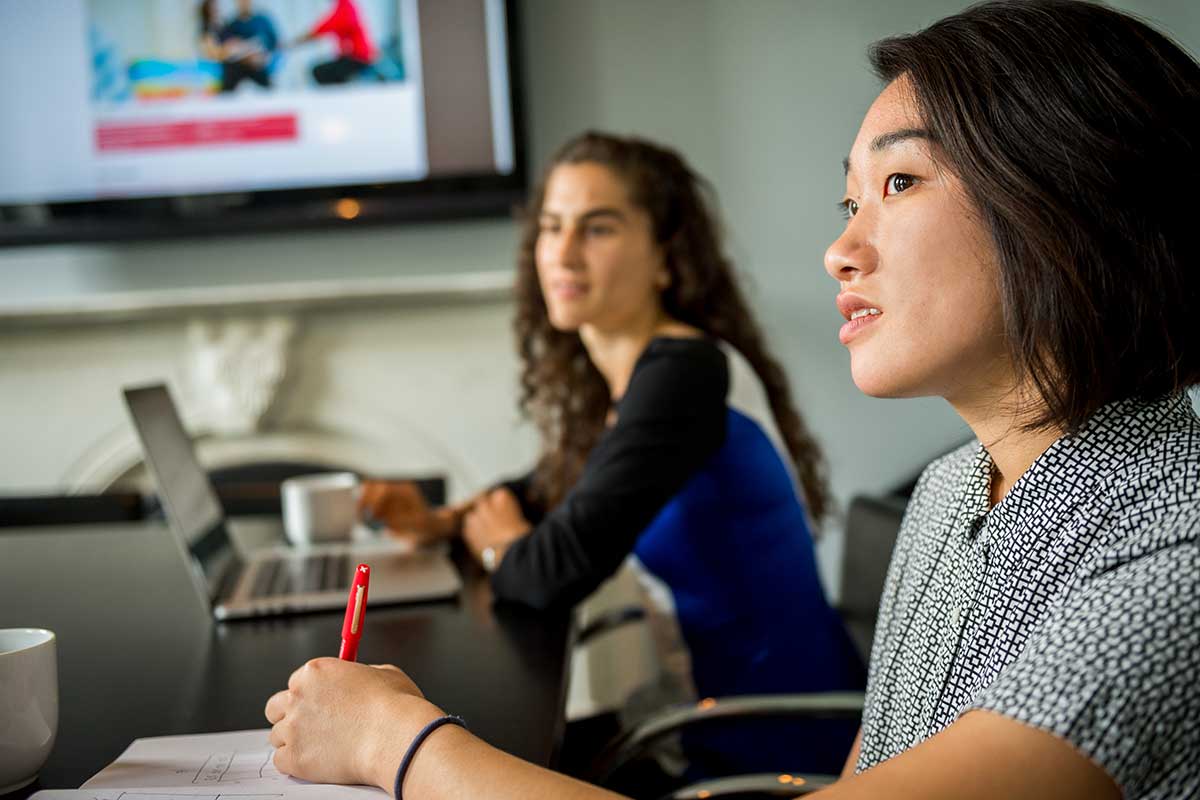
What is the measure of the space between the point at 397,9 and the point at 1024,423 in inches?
94.5

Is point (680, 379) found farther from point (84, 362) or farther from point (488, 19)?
point (84, 362)

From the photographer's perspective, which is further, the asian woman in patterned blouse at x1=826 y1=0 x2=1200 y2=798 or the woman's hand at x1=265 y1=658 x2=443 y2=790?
the woman's hand at x1=265 y1=658 x2=443 y2=790

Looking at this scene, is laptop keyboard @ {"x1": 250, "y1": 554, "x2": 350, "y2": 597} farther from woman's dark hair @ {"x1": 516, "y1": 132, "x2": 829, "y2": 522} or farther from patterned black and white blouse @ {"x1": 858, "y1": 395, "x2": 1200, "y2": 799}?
patterned black and white blouse @ {"x1": 858, "y1": 395, "x2": 1200, "y2": 799}

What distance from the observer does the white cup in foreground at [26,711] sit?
0.71 m

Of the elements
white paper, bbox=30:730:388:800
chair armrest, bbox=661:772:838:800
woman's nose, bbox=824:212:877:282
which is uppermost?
woman's nose, bbox=824:212:877:282

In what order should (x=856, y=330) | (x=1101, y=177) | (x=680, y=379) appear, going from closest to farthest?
(x=1101, y=177) < (x=856, y=330) < (x=680, y=379)

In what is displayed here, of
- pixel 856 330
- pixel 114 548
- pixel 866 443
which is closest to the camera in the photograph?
pixel 856 330

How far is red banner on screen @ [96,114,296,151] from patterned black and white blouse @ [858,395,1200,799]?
7.58 feet

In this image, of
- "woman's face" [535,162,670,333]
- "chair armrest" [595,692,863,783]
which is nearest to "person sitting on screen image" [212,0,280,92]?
"woman's face" [535,162,670,333]

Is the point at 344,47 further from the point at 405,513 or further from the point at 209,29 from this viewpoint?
the point at 405,513

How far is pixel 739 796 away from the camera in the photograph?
129 centimetres

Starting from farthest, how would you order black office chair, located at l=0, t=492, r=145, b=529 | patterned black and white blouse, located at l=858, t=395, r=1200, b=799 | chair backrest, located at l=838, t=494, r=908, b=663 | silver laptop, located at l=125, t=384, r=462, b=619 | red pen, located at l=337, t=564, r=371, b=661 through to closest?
black office chair, located at l=0, t=492, r=145, b=529 < chair backrest, located at l=838, t=494, r=908, b=663 < silver laptop, located at l=125, t=384, r=462, b=619 < red pen, located at l=337, t=564, r=371, b=661 < patterned black and white blouse, located at l=858, t=395, r=1200, b=799

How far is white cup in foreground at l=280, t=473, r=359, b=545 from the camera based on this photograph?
1.59 m

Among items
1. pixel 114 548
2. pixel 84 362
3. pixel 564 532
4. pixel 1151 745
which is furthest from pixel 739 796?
pixel 84 362
